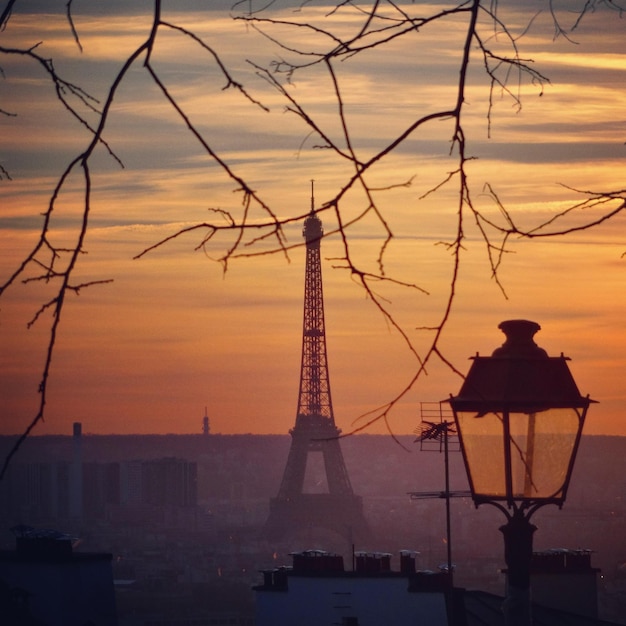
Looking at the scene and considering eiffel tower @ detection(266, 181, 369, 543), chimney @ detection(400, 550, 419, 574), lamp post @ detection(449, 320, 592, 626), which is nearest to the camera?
lamp post @ detection(449, 320, 592, 626)

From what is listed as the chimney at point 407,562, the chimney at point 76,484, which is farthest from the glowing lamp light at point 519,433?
the chimney at point 76,484

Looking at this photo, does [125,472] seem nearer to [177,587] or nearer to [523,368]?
[177,587]

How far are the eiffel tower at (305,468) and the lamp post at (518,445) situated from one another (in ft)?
150

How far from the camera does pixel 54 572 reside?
39.2 ft

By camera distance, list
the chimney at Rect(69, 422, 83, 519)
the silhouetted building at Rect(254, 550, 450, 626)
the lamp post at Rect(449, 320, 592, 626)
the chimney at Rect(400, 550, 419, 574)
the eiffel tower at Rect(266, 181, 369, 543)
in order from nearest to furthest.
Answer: the lamp post at Rect(449, 320, 592, 626) → the silhouetted building at Rect(254, 550, 450, 626) → the chimney at Rect(400, 550, 419, 574) → the eiffel tower at Rect(266, 181, 369, 543) → the chimney at Rect(69, 422, 83, 519)

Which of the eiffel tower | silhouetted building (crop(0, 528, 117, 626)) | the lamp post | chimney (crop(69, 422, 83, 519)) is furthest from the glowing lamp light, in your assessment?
chimney (crop(69, 422, 83, 519))

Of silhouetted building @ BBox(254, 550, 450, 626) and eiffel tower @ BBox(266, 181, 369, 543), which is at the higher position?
eiffel tower @ BBox(266, 181, 369, 543)

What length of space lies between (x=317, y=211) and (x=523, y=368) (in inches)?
43.9

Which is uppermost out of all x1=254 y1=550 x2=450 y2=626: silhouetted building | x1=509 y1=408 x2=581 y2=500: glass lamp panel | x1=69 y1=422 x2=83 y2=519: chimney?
x1=69 y1=422 x2=83 y2=519: chimney

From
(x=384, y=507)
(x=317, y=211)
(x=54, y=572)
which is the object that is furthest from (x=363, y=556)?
(x=384, y=507)

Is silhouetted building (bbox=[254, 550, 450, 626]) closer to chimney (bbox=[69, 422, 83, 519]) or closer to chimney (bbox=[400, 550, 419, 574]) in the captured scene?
chimney (bbox=[400, 550, 419, 574])

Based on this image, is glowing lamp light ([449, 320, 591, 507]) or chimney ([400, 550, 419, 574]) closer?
glowing lamp light ([449, 320, 591, 507])

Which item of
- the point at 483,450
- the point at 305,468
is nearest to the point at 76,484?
the point at 305,468

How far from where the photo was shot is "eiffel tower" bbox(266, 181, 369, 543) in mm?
53438
